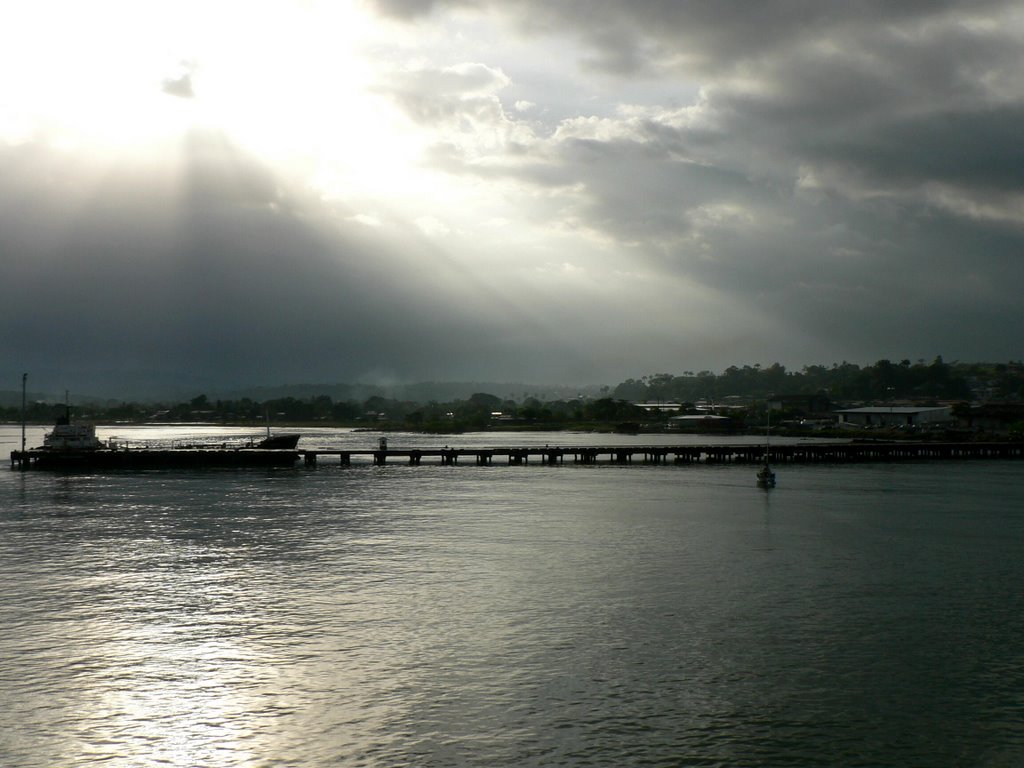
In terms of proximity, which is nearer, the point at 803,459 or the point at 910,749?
the point at 910,749

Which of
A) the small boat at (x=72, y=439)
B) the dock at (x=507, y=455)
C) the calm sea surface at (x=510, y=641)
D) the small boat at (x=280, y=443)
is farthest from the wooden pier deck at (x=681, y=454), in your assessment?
the calm sea surface at (x=510, y=641)

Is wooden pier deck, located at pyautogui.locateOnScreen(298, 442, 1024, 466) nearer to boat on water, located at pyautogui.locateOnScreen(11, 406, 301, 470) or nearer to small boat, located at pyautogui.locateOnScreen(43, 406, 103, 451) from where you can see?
boat on water, located at pyautogui.locateOnScreen(11, 406, 301, 470)

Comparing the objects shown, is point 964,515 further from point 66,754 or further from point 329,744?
point 66,754

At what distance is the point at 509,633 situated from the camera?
28938 mm

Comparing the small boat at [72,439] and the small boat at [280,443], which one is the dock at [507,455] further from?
the small boat at [280,443]

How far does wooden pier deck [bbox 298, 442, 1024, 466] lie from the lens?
11606 cm

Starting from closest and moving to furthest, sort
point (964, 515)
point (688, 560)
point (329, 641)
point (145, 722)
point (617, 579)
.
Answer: point (145, 722) → point (329, 641) → point (617, 579) → point (688, 560) → point (964, 515)

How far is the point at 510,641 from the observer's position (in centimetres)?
2800

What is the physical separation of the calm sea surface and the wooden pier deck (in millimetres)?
57698

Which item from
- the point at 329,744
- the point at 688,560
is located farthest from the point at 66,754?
the point at 688,560

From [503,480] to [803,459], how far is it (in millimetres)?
54238

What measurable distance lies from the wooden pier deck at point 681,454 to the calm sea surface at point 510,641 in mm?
57698

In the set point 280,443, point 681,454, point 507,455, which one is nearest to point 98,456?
point 280,443

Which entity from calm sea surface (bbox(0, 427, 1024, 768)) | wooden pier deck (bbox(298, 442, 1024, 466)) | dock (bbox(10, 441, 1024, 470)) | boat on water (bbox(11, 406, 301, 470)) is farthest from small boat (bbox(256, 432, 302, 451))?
calm sea surface (bbox(0, 427, 1024, 768))
